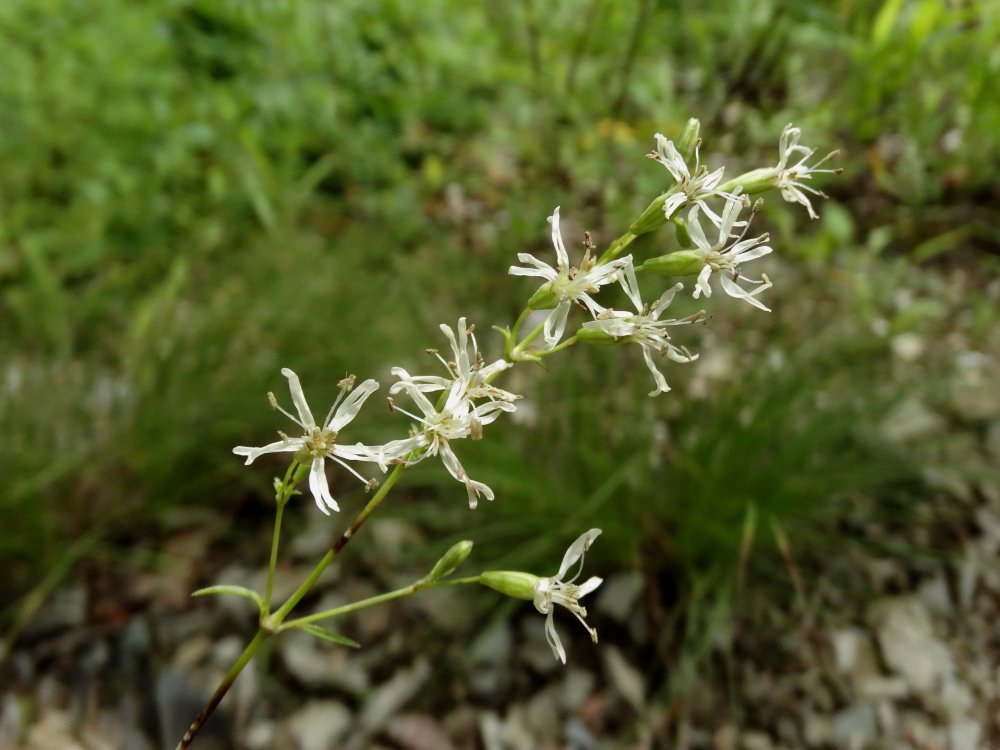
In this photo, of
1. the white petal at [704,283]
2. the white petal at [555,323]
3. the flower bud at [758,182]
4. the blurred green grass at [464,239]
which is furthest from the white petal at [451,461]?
the blurred green grass at [464,239]

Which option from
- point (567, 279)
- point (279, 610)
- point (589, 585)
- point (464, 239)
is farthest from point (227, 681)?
point (464, 239)

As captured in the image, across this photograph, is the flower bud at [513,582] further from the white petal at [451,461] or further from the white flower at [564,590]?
the white petal at [451,461]

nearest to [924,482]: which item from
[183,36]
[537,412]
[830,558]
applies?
[830,558]

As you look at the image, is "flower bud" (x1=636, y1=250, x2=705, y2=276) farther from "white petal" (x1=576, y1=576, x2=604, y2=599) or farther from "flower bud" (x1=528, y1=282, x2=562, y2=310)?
"white petal" (x1=576, y1=576, x2=604, y2=599)

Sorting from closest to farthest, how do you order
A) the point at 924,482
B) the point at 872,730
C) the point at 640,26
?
the point at 872,730
the point at 640,26
the point at 924,482

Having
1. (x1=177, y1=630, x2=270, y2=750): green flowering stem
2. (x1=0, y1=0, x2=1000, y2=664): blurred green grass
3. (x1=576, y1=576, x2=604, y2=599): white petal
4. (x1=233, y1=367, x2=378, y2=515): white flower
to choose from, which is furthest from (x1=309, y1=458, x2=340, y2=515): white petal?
(x1=0, y1=0, x2=1000, y2=664): blurred green grass

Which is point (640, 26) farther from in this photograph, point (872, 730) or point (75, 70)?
point (75, 70)
